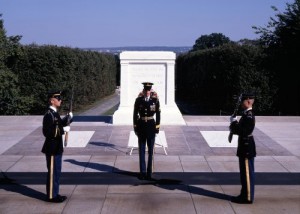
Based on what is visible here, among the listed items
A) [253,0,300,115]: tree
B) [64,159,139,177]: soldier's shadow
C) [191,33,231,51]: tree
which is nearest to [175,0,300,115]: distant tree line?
[253,0,300,115]: tree

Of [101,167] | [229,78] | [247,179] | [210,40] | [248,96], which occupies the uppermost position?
[210,40]

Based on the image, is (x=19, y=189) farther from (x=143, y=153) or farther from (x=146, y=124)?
(x=146, y=124)

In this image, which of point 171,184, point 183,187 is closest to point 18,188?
point 171,184

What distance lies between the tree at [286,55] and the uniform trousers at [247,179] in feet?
38.9

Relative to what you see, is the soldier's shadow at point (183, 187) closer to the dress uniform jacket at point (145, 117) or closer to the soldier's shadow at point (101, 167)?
the soldier's shadow at point (101, 167)

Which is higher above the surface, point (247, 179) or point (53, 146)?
point (53, 146)

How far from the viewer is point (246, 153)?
5.91 meters

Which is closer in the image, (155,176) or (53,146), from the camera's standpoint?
(53,146)

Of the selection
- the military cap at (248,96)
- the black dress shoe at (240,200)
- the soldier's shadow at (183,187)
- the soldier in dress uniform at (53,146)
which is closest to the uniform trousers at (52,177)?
the soldier in dress uniform at (53,146)

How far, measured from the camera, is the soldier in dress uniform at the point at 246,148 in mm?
5891

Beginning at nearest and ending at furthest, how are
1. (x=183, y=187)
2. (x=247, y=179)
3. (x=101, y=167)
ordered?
(x=247, y=179)
(x=183, y=187)
(x=101, y=167)

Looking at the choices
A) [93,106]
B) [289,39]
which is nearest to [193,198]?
[289,39]

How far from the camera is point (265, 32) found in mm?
17594

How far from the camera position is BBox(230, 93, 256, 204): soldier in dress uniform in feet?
19.3
